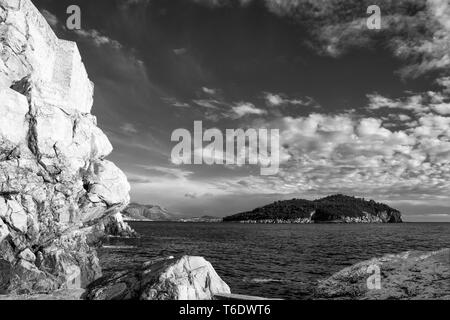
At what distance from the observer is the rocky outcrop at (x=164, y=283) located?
419 inches

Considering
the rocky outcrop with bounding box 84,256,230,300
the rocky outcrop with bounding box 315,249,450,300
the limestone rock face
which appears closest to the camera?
the rocky outcrop with bounding box 315,249,450,300

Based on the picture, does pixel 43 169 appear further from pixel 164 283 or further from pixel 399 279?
pixel 399 279

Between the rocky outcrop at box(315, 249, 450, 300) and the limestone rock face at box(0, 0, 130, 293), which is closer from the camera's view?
the rocky outcrop at box(315, 249, 450, 300)

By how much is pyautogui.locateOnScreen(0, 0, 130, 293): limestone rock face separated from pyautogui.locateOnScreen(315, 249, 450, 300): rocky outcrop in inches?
919

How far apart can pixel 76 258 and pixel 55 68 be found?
24.6 meters

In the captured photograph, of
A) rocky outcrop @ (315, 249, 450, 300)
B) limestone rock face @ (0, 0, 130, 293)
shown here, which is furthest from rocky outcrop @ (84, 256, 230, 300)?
limestone rock face @ (0, 0, 130, 293)

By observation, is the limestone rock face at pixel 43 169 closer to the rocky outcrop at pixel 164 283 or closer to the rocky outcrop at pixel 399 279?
the rocky outcrop at pixel 164 283

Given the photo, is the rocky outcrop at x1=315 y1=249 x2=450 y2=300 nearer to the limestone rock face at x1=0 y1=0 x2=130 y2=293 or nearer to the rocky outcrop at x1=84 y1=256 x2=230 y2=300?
the rocky outcrop at x1=84 y1=256 x2=230 y2=300

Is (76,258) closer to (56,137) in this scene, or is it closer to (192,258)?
(56,137)

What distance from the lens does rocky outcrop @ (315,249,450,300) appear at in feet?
28.1

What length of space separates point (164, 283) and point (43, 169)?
26.6 metres

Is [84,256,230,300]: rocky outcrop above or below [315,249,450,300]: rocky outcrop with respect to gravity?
below

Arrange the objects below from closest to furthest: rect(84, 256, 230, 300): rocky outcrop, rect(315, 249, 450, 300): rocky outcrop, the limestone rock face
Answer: rect(315, 249, 450, 300): rocky outcrop
rect(84, 256, 230, 300): rocky outcrop
the limestone rock face
